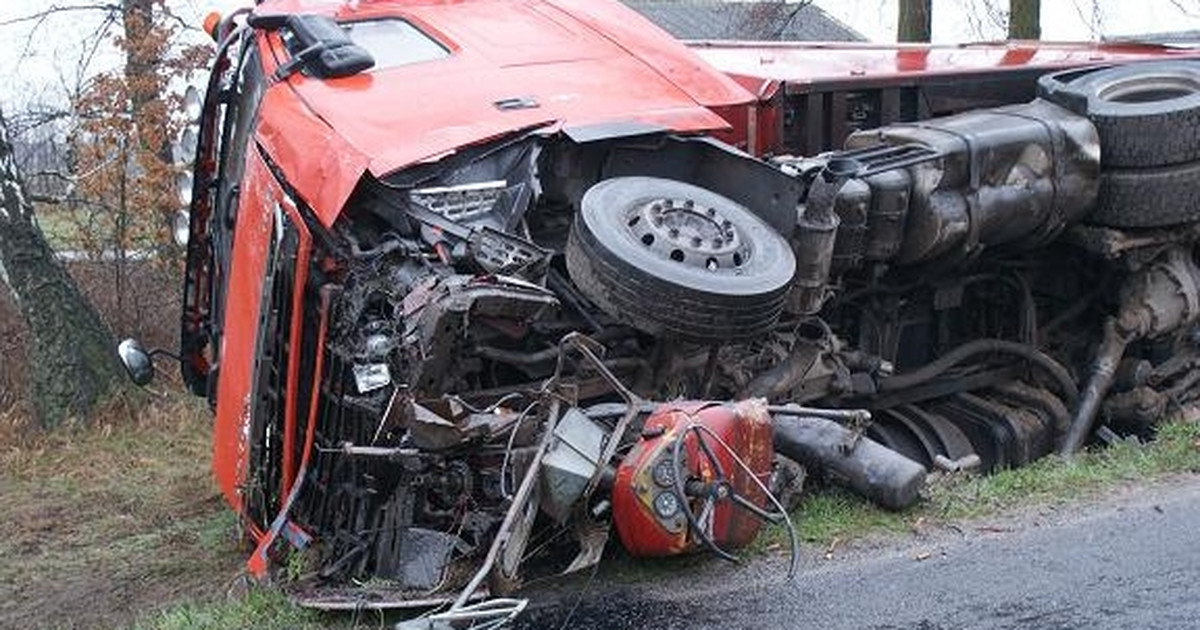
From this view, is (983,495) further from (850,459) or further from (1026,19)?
(1026,19)

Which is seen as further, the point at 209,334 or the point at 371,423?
the point at 209,334

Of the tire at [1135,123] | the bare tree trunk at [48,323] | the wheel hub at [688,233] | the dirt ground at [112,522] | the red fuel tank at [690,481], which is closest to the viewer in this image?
the red fuel tank at [690,481]

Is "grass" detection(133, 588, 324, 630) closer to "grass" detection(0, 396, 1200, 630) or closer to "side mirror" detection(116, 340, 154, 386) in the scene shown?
"grass" detection(0, 396, 1200, 630)

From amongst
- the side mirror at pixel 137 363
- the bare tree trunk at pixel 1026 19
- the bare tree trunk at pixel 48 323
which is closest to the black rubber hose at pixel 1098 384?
the side mirror at pixel 137 363

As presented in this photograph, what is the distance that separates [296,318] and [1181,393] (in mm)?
4013

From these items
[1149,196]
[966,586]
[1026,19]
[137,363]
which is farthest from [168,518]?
[1026,19]

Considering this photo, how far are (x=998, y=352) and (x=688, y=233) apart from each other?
235 centimetres

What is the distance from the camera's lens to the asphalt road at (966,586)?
3488 mm

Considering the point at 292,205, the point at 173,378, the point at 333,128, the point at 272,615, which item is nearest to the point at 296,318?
the point at 292,205

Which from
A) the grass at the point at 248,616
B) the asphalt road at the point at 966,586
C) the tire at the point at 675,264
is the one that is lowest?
the grass at the point at 248,616

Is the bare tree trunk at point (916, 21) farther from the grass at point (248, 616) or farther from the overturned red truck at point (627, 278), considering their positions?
the grass at point (248, 616)

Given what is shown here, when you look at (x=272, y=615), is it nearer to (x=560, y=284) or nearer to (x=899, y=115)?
(x=560, y=284)

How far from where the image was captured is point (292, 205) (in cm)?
471

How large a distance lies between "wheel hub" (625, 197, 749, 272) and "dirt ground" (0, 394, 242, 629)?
2009mm
